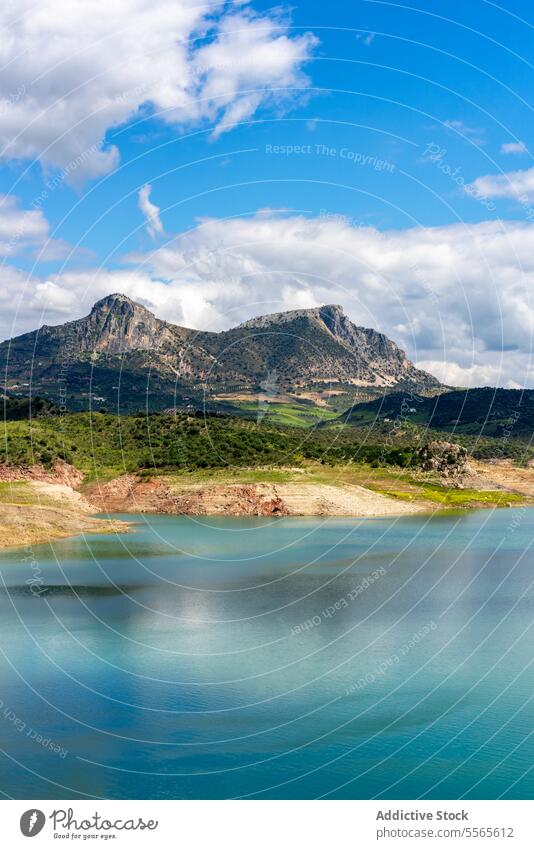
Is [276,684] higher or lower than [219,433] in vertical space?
lower

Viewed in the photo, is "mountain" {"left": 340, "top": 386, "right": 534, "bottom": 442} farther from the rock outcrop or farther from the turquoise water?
the turquoise water

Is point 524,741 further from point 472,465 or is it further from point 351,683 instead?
point 472,465

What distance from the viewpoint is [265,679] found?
29312mm

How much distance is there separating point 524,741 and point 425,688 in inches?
190

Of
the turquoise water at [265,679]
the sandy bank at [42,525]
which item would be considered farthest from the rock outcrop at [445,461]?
the turquoise water at [265,679]

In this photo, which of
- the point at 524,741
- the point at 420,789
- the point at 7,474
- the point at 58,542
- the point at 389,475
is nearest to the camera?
the point at 420,789

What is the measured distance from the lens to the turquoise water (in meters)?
21.9

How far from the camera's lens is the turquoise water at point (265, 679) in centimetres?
2192

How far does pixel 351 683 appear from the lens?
1143 inches

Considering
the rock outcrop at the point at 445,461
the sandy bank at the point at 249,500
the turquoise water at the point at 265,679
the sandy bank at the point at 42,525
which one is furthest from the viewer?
the rock outcrop at the point at 445,461

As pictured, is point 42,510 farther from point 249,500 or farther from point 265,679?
point 265,679

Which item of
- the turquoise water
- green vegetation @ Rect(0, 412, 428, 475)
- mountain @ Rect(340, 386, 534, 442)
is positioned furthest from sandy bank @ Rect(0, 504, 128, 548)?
mountain @ Rect(340, 386, 534, 442)

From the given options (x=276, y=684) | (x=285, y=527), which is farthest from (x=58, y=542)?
(x=276, y=684)

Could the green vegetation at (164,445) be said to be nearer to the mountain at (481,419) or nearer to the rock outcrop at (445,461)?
the rock outcrop at (445,461)
